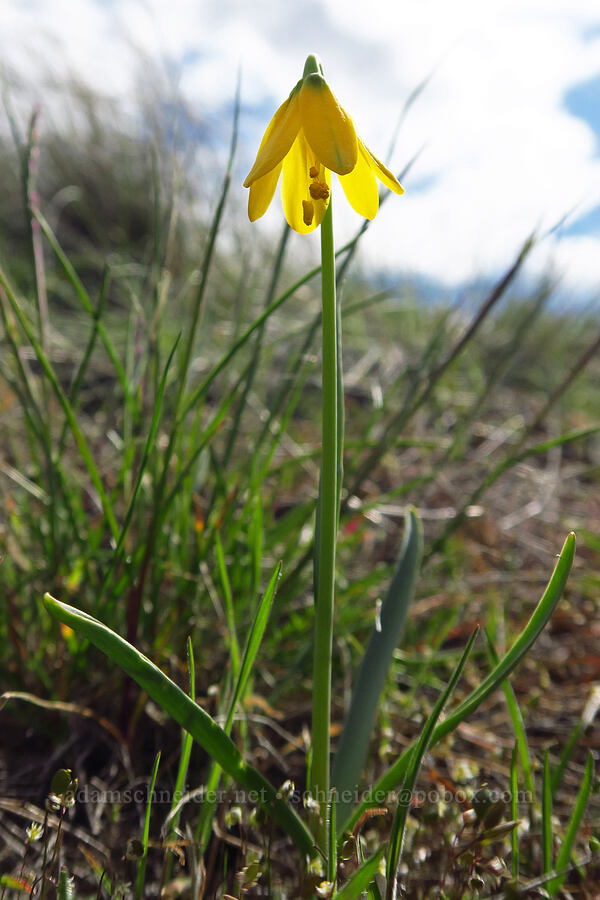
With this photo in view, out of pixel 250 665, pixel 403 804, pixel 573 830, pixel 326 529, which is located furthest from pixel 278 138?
pixel 573 830

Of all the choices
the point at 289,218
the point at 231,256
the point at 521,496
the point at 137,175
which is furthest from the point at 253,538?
the point at 137,175

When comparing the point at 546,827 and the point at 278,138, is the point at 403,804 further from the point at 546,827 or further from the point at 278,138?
the point at 278,138

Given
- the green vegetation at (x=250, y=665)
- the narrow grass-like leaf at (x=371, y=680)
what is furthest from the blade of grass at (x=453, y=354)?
the narrow grass-like leaf at (x=371, y=680)

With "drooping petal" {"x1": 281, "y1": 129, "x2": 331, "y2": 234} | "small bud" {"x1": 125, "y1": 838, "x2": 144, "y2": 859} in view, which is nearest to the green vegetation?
"small bud" {"x1": 125, "y1": 838, "x2": 144, "y2": 859}

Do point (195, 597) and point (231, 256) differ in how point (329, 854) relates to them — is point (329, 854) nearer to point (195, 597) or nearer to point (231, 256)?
point (195, 597)

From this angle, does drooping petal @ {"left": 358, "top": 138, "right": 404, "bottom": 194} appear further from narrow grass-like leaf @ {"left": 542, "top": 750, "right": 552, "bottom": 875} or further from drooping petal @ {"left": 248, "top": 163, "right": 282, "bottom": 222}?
narrow grass-like leaf @ {"left": 542, "top": 750, "right": 552, "bottom": 875}

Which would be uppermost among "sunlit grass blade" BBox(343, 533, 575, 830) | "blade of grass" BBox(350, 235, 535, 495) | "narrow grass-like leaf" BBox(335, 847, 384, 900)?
"blade of grass" BBox(350, 235, 535, 495)
